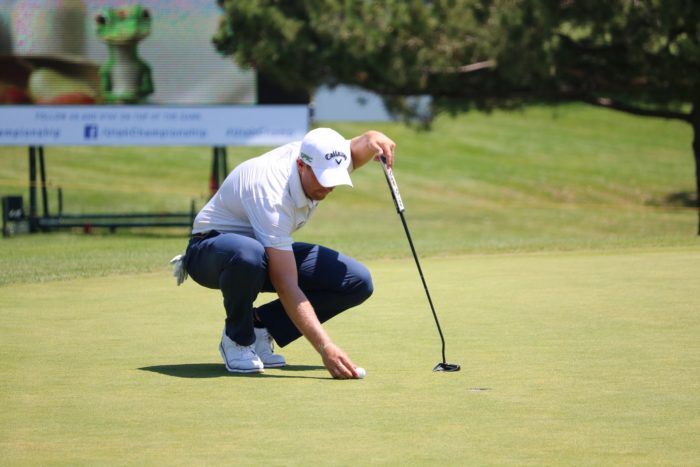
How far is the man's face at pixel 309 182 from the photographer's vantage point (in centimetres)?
569

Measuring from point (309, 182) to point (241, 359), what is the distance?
3.07ft

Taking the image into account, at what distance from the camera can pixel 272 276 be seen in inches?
229

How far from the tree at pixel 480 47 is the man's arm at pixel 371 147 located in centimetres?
1433

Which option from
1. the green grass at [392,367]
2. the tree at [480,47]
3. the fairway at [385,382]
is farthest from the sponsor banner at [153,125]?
the fairway at [385,382]

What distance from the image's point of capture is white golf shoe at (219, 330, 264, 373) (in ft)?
19.5

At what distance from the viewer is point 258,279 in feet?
19.3

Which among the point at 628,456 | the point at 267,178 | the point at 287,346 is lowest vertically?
the point at 287,346

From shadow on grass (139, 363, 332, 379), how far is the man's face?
0.86 metres

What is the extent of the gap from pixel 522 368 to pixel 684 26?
15.4m

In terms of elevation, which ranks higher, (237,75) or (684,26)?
(684,26)

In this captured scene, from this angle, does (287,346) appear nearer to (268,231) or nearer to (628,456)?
(268,231)

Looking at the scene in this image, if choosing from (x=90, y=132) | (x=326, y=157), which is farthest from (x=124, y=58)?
(x=326, y=157)

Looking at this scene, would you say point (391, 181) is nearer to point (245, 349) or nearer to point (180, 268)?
point (245, 349)

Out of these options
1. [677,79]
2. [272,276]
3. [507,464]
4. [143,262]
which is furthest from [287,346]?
[677,79]
